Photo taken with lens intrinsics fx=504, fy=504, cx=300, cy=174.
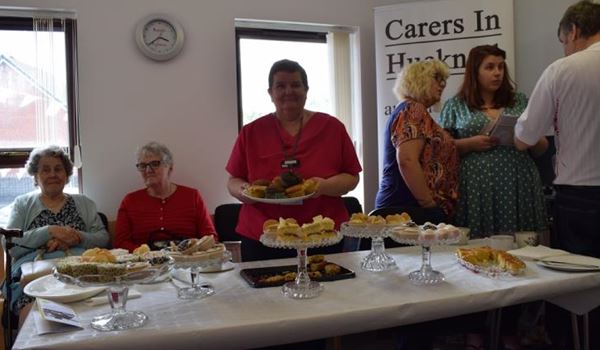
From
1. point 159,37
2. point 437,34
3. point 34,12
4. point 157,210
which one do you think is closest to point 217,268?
point 157,210

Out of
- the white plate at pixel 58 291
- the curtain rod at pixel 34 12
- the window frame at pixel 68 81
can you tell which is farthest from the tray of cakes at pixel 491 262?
the curtain rod at pixel 34 12

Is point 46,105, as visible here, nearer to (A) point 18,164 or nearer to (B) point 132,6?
(A) point 18,164

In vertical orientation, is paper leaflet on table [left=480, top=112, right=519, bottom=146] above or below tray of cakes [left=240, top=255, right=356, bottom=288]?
above

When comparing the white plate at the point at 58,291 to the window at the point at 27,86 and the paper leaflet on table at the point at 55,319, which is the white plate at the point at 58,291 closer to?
the paper leaflet on table at the point at 55,319

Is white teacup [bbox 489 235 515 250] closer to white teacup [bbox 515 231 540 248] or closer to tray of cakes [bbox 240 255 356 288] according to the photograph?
white teacup [bbox 515 231 540 248]

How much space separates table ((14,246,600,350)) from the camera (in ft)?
3.67

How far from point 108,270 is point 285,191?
667mm

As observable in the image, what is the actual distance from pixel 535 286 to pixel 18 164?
2877 millimetres

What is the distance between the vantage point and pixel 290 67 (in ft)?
6.38

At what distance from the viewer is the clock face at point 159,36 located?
3107 millimetres

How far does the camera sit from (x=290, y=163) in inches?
73.2

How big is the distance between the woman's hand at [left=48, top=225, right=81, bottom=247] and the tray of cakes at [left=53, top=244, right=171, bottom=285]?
1377 mm

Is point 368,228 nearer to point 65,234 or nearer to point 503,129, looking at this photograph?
point 503,129

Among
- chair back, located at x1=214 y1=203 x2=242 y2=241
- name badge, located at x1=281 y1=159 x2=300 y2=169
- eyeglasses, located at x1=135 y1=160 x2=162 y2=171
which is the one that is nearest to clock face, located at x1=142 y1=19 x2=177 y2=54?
eyeglasses, located at x1=135 y1=160 x2=162 y2=171
